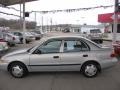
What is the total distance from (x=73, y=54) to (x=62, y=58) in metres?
0.43

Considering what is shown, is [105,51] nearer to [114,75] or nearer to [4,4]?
[114,75]

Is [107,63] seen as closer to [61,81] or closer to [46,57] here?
[61,81]

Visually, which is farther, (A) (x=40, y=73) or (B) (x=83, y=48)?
(A) (x=40, y=73)

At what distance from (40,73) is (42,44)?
51.8 inches

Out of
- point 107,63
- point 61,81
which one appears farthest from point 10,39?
point 107,63

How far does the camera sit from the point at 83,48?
25.2 ft

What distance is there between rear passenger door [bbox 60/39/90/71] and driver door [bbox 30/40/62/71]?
216 millimetres

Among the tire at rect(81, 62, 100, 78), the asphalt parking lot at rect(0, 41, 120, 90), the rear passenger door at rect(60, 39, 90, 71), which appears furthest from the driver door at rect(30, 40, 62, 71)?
the tire at rect(81, 62, 100, 78)

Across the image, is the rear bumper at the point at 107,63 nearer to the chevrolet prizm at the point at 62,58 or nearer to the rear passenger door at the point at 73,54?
the chevrolet prizm at the point at 62,58

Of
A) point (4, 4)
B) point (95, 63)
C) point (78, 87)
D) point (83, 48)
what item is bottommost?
point (78, 87)

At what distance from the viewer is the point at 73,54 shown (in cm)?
752

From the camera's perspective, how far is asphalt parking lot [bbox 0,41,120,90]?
21.1 ft

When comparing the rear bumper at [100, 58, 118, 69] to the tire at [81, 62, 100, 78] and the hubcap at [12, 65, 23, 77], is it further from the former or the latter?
the hubcap at [12, 65, 23, 77]

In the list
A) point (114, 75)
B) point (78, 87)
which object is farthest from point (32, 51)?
point (114, 75)
